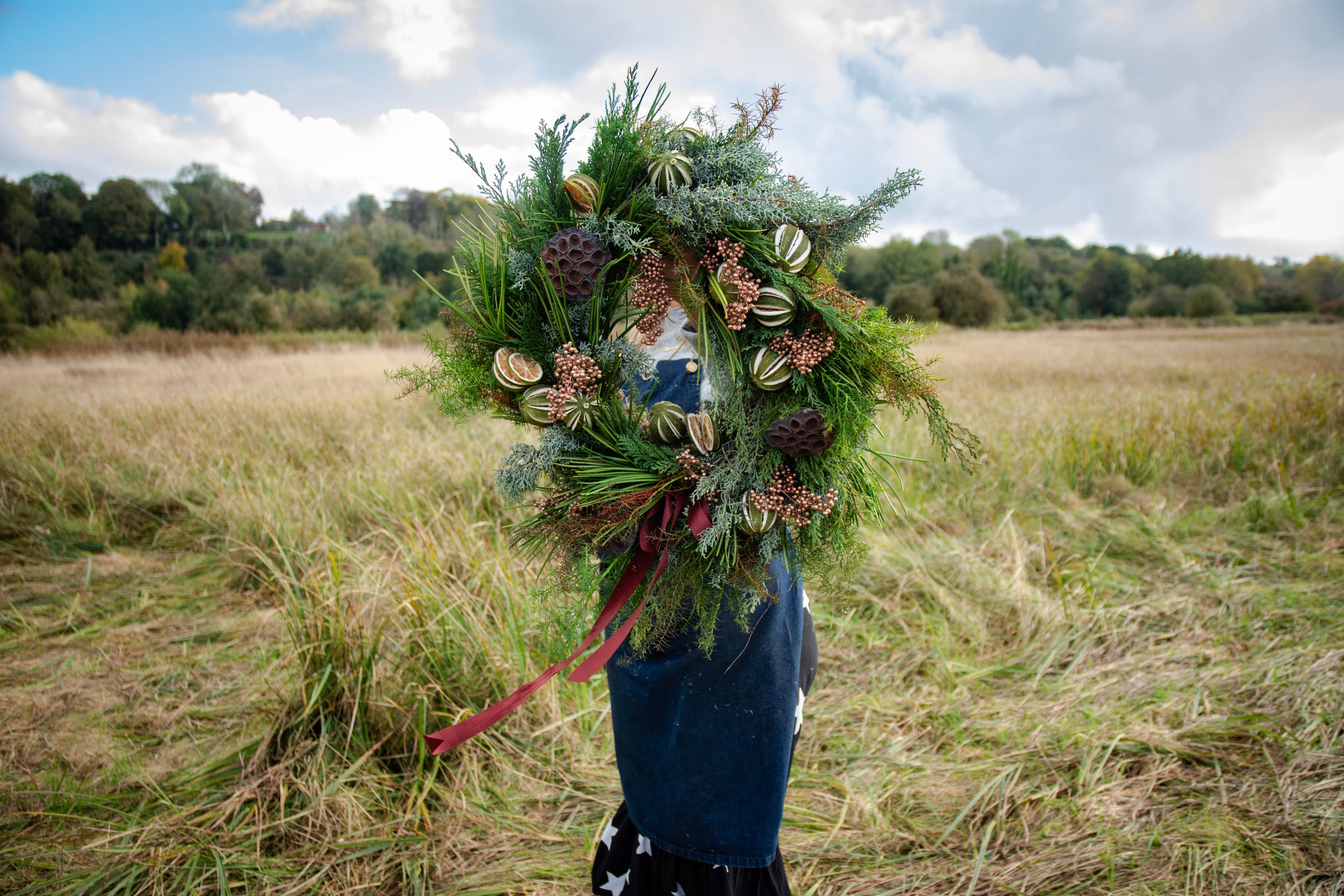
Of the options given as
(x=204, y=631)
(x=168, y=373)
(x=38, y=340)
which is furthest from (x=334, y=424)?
(x=38, y=340)

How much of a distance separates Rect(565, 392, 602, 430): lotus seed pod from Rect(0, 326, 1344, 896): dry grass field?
4.89 feet

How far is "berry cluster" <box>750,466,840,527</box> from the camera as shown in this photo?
120 cm

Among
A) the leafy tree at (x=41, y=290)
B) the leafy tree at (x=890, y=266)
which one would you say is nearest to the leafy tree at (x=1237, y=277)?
the leafy tree at (x=890, y=266)

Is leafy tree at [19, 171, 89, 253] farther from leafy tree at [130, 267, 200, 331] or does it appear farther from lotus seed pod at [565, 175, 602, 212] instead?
lotus seed pod at [565, 175, 602, 212]

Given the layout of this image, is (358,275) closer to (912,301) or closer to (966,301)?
(912,301)

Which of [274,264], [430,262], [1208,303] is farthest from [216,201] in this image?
[1208,303]

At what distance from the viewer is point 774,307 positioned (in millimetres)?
1206

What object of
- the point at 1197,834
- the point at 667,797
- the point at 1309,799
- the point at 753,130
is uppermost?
the point at 753,130

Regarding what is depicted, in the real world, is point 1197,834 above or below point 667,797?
below

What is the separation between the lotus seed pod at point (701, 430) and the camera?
4.05 ft

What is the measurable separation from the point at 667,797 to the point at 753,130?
152 cm

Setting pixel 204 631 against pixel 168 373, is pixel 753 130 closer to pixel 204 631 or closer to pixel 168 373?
pixel 204 631

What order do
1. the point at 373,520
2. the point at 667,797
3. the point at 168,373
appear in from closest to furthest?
the point at 667,797 → the point at 373,520 → the point at 168,373

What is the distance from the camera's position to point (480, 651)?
2.45 meters
